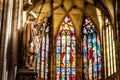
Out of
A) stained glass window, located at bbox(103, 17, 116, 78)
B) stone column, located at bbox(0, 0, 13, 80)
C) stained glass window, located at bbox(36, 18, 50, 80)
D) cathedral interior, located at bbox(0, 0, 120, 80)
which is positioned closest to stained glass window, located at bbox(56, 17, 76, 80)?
cathedral interior, located at bbox(0, 0, 120, 80)

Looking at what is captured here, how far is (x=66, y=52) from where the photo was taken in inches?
1094

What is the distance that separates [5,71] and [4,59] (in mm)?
278

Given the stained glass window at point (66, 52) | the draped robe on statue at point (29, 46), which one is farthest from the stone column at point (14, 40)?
the stained glass window at point (66, 52)

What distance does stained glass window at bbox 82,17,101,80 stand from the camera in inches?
1033

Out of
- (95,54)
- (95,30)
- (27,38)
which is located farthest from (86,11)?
(27,38)

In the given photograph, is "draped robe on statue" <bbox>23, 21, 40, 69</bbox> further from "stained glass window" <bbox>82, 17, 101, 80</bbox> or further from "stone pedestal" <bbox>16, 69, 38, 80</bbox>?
"stained glass window" <bbox>82, 17, 101, 80</bbox>

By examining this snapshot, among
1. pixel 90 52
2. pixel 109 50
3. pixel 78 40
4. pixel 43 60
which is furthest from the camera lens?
pixel 78 40

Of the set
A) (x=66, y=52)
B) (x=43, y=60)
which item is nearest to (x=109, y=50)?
(x=66, y=52)

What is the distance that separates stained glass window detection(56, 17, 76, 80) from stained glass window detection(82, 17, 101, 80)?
0.89 m

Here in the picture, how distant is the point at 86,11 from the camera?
2730 centimetres

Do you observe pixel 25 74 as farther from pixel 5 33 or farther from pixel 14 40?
pixel 5 33

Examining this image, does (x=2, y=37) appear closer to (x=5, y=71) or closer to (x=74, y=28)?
(x=5, y=71)

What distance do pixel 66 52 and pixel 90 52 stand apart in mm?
1907

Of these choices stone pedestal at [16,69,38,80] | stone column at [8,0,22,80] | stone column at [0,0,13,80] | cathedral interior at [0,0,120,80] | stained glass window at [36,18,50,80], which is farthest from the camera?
stained glass window at [36,18,50,80]
